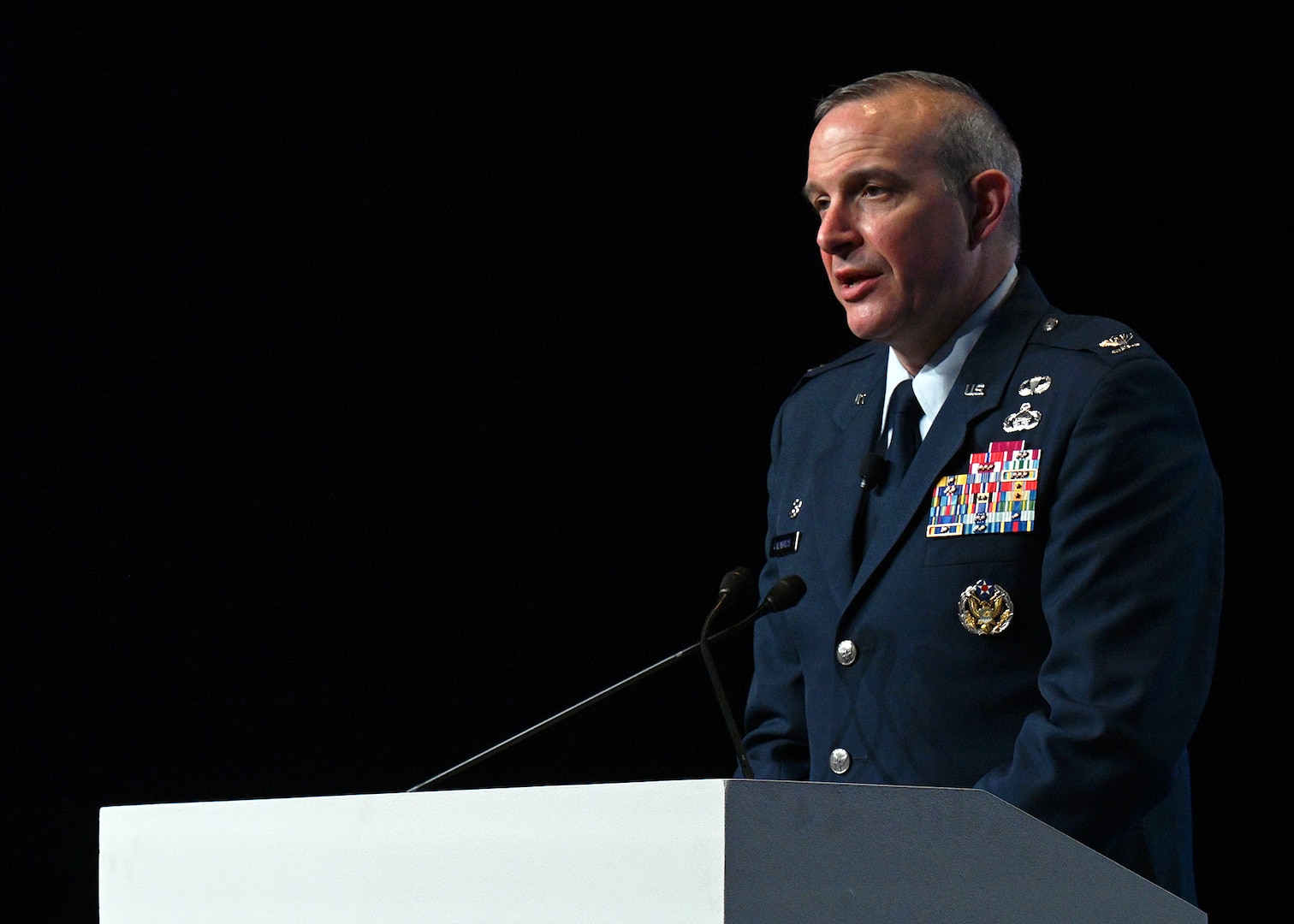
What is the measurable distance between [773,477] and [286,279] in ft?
4.84

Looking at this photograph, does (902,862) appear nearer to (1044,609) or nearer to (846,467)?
(1044,609)

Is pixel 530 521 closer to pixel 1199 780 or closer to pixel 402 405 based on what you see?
pixel 402 405

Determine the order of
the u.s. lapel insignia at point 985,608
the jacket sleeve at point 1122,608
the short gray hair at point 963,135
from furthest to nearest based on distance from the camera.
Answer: the short gray hair at point 963,135 < the u.s. lapel insignia at point 985,608 < the jacket sleeve at point 1122,608

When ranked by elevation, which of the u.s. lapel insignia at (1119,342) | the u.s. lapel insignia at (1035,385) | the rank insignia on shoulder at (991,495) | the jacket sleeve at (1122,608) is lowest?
the jacket sleeve at (1122,608)

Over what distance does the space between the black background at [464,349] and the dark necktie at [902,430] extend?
3.74 feet

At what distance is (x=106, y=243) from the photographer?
3.24 metres

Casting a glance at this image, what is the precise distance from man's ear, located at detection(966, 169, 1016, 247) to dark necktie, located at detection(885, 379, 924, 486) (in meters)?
0.23

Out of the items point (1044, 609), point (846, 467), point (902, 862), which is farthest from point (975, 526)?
point (902, 862)

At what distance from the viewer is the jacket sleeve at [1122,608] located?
1599 millimetres

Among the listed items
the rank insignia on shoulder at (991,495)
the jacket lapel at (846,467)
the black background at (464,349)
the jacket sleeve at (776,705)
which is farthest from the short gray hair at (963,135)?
the black background at (464,349)

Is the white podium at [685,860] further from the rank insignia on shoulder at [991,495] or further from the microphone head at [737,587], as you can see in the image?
the rank insignia on shoulder at [991,495]

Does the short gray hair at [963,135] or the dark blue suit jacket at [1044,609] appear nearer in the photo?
the dark blue suit jacket at [1044,609]

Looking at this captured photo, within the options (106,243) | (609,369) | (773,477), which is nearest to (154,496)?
(106,243)

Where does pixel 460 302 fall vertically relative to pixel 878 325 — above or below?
above
